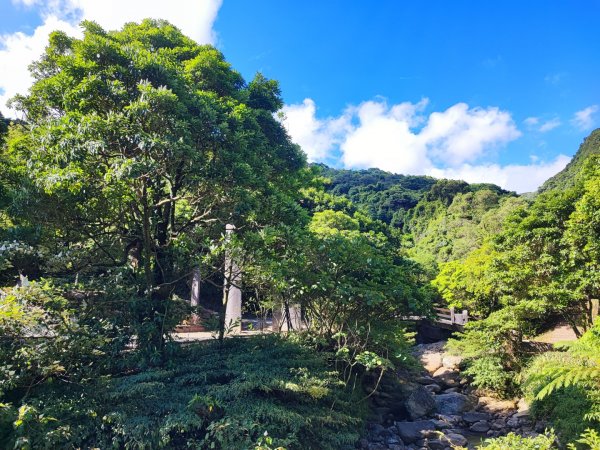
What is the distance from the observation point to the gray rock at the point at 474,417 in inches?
369

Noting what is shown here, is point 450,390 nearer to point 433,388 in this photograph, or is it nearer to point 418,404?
point 433,388

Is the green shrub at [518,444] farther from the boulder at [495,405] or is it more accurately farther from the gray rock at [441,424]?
the boulder at [495,405]

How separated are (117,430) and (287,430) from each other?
230 cm

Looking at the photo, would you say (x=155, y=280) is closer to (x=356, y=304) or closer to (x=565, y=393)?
(x=356, y=304)

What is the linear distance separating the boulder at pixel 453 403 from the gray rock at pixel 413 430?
5.04 ft

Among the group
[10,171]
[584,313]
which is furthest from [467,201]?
[10,171]

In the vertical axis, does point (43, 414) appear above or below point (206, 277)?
below

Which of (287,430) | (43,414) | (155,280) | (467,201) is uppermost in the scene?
(467,201)

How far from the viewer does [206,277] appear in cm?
815

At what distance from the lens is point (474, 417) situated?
9.52m

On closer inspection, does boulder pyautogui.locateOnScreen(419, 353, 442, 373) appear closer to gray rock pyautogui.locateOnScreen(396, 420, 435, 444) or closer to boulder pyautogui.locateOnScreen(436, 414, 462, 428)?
boulder pyautogui.locateOnScreen(436, 414, 462, 428)

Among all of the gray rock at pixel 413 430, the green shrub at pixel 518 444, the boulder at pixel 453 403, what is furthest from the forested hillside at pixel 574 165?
the green shrub at pixel 518 444

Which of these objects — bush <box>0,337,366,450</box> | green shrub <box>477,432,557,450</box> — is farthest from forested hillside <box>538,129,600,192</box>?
green shrub <box>477,432,557,450</box>

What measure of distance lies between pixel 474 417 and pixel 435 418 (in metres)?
1.10
